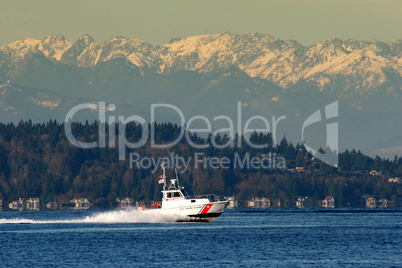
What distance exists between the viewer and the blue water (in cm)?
10419

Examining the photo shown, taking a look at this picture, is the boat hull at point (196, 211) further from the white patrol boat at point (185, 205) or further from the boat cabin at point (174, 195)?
the boat cabin at point (174, 195)

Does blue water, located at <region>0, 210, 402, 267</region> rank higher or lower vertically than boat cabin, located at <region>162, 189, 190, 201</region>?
lower

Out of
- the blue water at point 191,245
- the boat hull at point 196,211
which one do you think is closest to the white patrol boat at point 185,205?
the boat hull at point 196,211

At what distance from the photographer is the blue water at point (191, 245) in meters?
104

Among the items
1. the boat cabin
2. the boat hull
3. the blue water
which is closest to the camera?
the blue water

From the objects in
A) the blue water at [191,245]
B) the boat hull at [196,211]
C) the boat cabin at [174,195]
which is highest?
the boat cabin at [174,195]

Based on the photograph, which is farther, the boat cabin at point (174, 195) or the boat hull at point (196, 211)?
the boat cabin at point (174, 195)

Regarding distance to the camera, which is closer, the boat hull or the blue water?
the blue water

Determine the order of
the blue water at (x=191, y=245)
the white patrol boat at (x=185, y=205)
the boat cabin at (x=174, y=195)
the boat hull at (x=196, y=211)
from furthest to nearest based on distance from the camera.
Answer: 1. the boat cabin at (x=174, y=195)
2. the boat hull at (x=196, y=211)
3. the white patrol boat at (x=185, y=205)
4. the blue water at (x=191, y=245)

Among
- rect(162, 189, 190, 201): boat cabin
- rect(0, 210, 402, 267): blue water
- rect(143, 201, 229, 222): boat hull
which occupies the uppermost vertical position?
rect(162, 189, 190, 201): boat cabin

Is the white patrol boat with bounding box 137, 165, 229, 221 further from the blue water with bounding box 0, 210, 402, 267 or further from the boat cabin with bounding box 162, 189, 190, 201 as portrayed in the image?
the blue water with bounding box 0, 210, 402, 267

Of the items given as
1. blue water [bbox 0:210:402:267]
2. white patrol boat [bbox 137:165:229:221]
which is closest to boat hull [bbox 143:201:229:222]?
white patrol boat [bbox 137:165:229:221]

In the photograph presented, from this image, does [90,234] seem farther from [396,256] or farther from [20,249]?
[396,256]

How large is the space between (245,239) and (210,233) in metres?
9.89
